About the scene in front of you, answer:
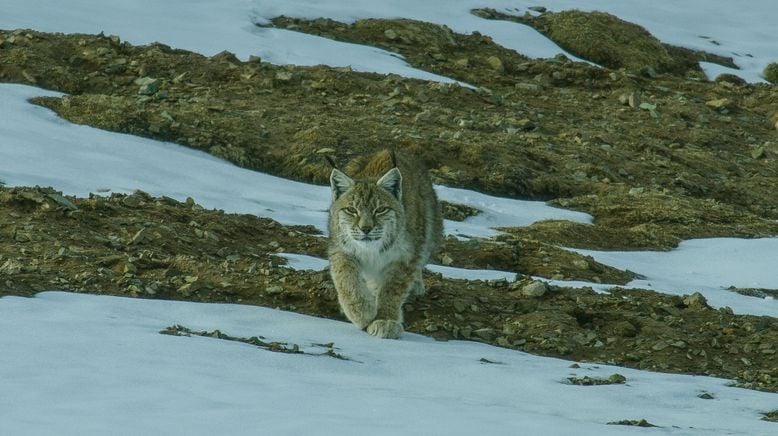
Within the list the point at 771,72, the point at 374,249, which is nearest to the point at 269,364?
the point at 374,249

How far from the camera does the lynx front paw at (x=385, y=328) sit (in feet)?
35.3

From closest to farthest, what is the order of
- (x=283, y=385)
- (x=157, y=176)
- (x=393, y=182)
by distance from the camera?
(x=283, y=385), (x=393, y=182), (x=157, y=176)

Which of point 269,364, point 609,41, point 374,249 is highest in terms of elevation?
point 609,41

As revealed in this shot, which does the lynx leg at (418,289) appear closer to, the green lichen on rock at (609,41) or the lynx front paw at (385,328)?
the lynx front paw at (385,328)

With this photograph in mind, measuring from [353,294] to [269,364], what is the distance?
7.18ft

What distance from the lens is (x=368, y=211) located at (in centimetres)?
1093

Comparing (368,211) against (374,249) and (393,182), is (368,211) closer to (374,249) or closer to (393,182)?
(374,249)

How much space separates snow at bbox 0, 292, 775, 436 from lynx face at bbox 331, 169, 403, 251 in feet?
2.57

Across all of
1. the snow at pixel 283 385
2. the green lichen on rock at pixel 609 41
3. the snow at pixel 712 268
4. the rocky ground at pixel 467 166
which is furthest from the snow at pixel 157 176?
the green lichen on rock at pixel 609 41

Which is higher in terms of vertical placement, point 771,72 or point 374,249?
point 771,72

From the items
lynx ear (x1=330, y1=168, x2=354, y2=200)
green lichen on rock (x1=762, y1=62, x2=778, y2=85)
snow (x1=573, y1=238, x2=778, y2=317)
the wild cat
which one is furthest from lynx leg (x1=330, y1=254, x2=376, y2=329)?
green lichen on rock (x1=762, y1=62, x2=778, y2=85)

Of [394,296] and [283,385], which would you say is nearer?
[283,385]

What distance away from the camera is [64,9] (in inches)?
1125

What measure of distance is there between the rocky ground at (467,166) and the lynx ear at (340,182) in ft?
3.69
